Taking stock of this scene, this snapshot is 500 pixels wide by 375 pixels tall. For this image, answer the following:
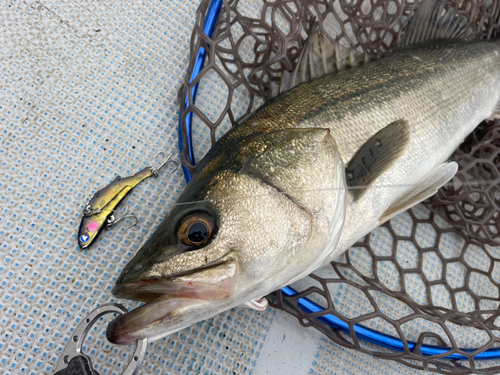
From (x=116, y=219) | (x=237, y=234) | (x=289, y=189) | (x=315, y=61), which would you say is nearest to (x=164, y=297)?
(x=237, y=234)

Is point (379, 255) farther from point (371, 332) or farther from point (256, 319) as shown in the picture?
point (256, 319)

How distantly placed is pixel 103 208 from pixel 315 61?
34.6 inches

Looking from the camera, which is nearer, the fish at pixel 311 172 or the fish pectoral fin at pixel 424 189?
the fish at pixel 311 172

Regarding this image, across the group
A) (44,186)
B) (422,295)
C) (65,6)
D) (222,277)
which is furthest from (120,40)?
(422,295)

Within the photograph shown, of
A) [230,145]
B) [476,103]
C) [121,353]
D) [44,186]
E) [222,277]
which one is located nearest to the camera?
[222,277]

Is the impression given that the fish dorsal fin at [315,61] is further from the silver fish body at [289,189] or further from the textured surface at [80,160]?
the textured surface at [80,160]

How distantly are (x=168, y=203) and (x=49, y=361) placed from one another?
576mm

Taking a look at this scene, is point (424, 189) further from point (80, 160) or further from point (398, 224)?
point (80, 160)

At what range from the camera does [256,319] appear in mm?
1113

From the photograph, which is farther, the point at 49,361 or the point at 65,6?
the point at 65,6

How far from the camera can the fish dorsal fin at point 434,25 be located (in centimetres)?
138

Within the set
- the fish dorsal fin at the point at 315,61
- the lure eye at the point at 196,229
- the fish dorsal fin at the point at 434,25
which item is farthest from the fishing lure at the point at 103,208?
the fish dorsal fin at the point at 434,25

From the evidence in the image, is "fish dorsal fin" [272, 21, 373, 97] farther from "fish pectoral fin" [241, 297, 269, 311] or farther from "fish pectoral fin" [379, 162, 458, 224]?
"fish pectoral fin" [241, 297, 269, 311]

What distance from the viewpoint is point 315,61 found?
3.62ft
